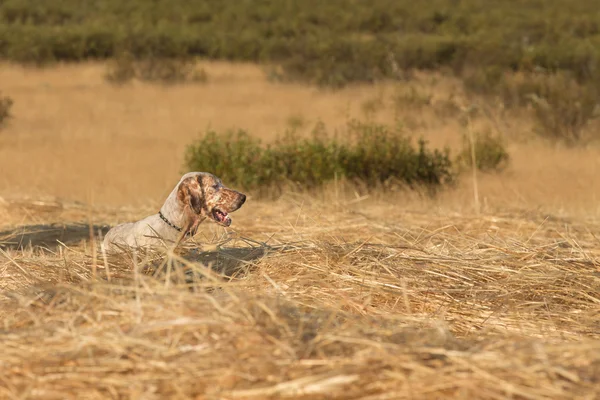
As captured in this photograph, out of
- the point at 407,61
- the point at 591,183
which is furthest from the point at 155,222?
the point at 407,61

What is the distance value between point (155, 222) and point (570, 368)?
263cm

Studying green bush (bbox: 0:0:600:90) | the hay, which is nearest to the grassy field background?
the hay

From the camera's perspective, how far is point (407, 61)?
827 inches

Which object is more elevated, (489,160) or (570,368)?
(570,368)

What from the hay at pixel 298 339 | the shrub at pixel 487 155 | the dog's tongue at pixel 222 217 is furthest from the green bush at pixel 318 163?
the hay at pixel 298 339

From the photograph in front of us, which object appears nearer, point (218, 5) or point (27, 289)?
point (27, 289)

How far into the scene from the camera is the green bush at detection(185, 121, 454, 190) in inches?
350

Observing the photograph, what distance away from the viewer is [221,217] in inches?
185

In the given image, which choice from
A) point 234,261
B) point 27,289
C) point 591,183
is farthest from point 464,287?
point 591,183

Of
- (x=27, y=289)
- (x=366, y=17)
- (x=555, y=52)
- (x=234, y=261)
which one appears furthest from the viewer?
(x=366, y=17)

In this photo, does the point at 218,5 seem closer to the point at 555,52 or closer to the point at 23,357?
the point at 555,52

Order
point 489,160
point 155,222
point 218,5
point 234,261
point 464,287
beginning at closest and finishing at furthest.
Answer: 1. point 464,287
2. point 234,261
3. point 155,222
4. point 489,160
5. point 218,5

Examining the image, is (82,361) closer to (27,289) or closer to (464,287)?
(27,289)

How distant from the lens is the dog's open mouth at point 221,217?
15.4 ft
